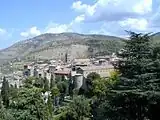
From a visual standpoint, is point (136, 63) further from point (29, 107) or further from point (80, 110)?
point (80, 110)

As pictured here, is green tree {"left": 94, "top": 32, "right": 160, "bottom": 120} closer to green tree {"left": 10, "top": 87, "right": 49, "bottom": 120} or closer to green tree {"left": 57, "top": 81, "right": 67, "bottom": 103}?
green tree {"left": 10, "top": 87, "right": 49, "bottom": 120}

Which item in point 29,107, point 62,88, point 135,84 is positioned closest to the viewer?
point 135,84

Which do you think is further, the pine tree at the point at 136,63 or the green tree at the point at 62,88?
the green tree at the point at 62,88

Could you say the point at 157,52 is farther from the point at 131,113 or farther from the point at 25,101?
the point at 25,101

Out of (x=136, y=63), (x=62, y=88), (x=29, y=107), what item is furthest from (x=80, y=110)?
(x=62, y=88)

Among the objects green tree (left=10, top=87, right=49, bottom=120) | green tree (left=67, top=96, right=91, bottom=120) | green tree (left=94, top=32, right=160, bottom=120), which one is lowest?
green tree (left=67, top=96, right=91, bottom=120)

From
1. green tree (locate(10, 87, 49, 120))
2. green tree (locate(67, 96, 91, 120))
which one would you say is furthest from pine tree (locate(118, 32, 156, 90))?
green tree (locate(67, 96, 91, 120))

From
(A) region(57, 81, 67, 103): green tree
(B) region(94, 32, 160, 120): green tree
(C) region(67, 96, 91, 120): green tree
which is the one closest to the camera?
(B) region(94, 32, 160, 120): green tree

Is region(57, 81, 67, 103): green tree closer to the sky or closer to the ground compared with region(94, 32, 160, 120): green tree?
closer to the ground

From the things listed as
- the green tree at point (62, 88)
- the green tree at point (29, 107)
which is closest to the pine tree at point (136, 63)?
the green tree at point (29, 107)

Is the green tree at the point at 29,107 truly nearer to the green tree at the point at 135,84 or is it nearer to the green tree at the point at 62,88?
the green tree at the point at 135,84

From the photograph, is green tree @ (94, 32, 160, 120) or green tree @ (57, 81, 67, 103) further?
green tree @ (57, 81, 67, 103)

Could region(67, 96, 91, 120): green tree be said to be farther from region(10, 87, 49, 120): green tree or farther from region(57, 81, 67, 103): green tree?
region(57, 81, 67, 103): green tree

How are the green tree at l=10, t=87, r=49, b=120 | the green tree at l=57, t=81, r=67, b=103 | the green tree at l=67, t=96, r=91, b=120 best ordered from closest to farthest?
the green tree at l=10, t=87, r=49, b=120 < the green tree at l=67, t=96, r=91, b=120 < the green tree at l=57, t=81, r=67, b=103
